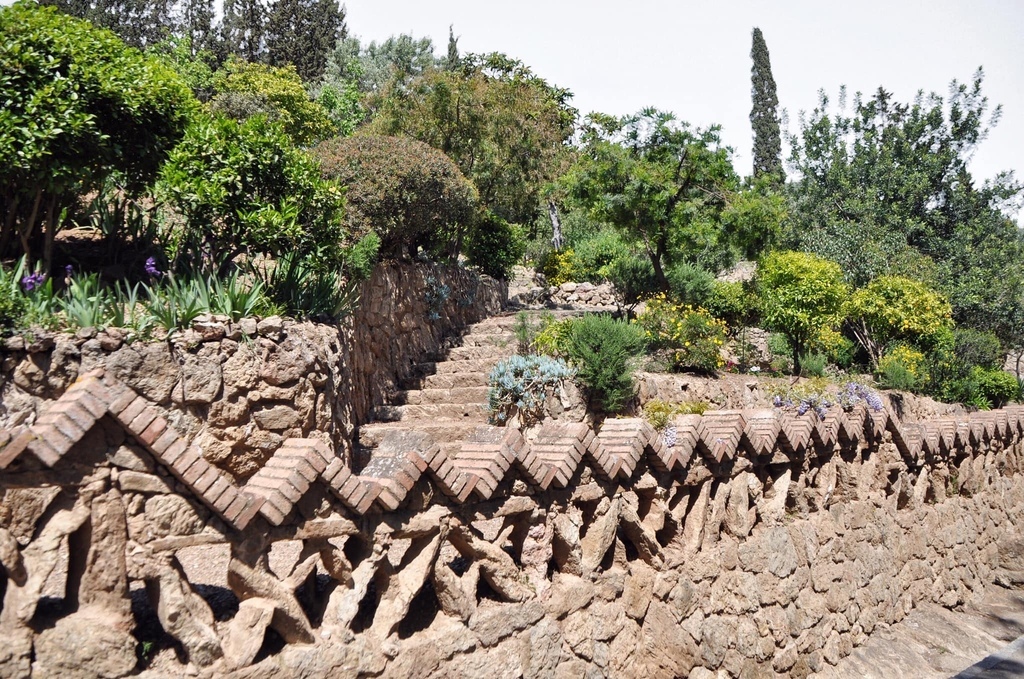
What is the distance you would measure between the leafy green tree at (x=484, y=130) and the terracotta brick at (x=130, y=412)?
14669 mm

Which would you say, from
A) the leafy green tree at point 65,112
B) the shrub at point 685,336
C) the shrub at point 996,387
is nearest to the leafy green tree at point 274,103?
the shrub at point 685,336

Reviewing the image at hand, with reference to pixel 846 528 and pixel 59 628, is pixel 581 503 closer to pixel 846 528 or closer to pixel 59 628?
pixel 59 628

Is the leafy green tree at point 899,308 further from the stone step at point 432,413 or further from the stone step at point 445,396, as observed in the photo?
the stone step at point 432,413

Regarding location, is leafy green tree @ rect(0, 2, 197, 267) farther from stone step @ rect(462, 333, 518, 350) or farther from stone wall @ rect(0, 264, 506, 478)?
stone step @ rect(462, 333, 518, 350)

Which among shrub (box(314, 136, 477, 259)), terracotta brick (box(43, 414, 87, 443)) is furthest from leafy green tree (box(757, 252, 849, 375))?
terracotta brick (box(43, 414, 87, 443))

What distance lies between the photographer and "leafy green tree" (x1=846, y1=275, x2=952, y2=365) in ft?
53.3

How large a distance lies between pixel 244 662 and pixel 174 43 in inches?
1178

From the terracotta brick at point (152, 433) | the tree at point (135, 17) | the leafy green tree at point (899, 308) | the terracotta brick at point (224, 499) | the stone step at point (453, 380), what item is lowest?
the stone step at point (453, 380)

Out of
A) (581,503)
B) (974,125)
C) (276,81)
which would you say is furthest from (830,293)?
(974,125)

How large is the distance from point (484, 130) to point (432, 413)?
298 inches

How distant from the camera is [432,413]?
11812mm

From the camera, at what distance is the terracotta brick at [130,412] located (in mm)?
2976

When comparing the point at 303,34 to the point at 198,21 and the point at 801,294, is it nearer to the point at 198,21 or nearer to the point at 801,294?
the point at 198,21

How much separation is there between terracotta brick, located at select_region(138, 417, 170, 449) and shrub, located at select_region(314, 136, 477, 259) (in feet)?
31.0
